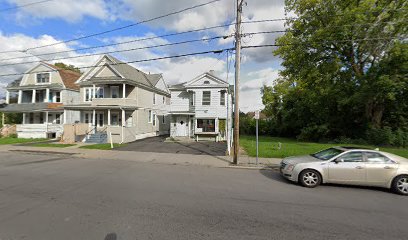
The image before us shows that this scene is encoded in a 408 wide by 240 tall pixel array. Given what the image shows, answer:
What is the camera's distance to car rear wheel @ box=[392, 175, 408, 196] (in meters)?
6.88

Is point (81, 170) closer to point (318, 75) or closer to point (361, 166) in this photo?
point (361, 166)

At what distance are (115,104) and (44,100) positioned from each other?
12.8 m

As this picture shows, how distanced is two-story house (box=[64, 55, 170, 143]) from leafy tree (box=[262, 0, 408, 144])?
52.1 ft

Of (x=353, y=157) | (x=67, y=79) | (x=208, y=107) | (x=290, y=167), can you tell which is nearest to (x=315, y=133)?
(x=208, y=107)

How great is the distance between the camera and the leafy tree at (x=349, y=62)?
1708 cm

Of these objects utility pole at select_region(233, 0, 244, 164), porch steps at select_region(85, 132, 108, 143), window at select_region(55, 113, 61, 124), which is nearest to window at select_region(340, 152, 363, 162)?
utility pole at select_region(233, 0, 244, 164)

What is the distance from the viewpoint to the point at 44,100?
27453 millimetres

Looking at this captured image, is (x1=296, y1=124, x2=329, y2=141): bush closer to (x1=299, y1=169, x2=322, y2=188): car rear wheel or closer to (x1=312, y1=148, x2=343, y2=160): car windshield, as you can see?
(x1=312, y1=148, x2=343, y2=160): car windshield

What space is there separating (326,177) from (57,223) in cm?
786

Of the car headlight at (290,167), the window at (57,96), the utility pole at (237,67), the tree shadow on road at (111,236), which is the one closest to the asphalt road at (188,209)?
the tree shadow on road at (111,236)

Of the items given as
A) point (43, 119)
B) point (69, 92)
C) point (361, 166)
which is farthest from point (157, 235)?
point (43, 119)

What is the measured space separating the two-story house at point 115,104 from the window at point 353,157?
18082 millimetres

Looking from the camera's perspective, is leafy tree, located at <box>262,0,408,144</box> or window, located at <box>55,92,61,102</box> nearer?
leafy tree, located at <box>262,0,408,144</box>

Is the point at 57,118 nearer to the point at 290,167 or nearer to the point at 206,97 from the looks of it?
the point at 206,97
